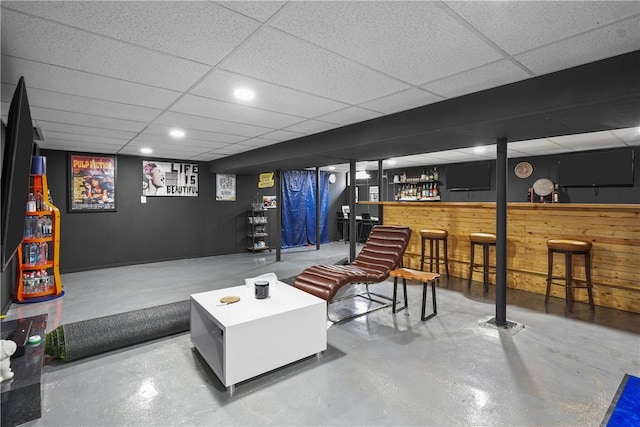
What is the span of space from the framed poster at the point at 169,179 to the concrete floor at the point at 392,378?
356 cm

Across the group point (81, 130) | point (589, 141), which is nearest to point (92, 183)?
point (81, 130)

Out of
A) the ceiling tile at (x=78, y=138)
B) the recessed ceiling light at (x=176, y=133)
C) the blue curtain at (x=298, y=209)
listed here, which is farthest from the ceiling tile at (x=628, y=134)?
the ceiling tile at (x=78, y=138)

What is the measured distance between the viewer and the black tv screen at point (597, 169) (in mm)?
6582

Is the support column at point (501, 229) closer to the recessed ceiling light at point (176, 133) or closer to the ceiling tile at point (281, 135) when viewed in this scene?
the ceiling tile at point (281, 135)

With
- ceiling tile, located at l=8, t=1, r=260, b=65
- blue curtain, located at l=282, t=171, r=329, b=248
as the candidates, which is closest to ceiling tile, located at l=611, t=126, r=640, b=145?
ceiling tile, located at l=8, t=1, r=260, b=65

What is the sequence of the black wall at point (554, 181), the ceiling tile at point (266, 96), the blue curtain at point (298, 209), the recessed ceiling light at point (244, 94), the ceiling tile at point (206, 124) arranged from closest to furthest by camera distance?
1. the ceiling tile at point (266, 96)
2. the recessed ceiling light at point (244, 94)
3. the ceiling tile at point (206, 124)
4. the black wall at point (554, 181)
5. the blue curtain at point (298, 209)

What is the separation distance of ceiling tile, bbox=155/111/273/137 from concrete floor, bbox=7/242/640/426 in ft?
7.59

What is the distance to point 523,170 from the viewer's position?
316 inches

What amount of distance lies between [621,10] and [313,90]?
77.1 inches

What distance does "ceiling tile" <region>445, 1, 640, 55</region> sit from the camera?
5.25ft

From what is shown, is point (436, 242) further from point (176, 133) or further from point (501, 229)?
point (176, 133)

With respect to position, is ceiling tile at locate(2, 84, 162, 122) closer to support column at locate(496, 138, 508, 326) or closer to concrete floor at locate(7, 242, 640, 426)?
concrete floor at locate(7, 242, 640, 426)

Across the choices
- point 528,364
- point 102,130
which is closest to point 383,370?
point 528,364

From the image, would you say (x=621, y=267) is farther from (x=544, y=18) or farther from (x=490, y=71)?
(x=544, y=18)
